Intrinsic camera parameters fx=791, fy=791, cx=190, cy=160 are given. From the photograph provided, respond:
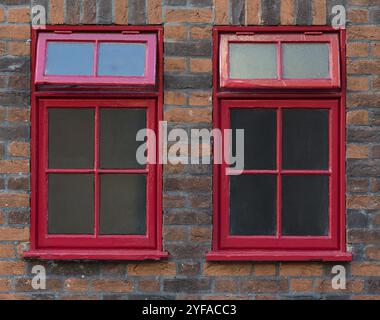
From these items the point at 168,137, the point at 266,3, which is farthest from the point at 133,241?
the point at 266,3

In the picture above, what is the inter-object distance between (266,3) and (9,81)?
170 cm

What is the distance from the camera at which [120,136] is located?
16.5 feet

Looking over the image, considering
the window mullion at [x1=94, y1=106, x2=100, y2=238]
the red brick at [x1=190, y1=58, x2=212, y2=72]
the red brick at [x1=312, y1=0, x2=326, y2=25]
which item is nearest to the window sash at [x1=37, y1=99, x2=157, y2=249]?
the window mullion at [x1=94, y1=106, x2=100, y2=238]

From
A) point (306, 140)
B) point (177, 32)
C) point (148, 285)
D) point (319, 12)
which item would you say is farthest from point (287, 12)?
point (148, 285)

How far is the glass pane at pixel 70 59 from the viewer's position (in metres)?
4.93

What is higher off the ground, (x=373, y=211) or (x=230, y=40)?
(x=230, y=40)

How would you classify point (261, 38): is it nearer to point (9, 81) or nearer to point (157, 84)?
point (157, 84)

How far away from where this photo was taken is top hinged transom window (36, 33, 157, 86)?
4902mm

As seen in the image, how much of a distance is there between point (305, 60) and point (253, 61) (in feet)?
1.07

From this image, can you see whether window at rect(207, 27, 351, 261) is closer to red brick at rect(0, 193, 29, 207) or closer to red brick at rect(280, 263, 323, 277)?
red brick at rect(280, 263, 323, 277)

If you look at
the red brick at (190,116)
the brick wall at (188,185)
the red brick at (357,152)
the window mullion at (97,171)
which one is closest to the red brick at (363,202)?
the brick wall at (188,185)

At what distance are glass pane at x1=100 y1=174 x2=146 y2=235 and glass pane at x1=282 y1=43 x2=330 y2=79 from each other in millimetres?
1160
